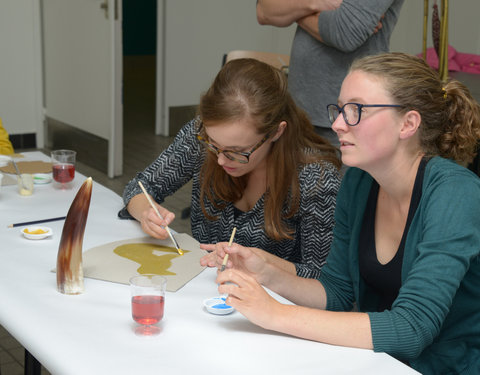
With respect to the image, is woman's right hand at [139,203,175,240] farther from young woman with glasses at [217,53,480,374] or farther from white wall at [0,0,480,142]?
white wall at [0,0,480,142]

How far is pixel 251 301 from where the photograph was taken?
1.32m

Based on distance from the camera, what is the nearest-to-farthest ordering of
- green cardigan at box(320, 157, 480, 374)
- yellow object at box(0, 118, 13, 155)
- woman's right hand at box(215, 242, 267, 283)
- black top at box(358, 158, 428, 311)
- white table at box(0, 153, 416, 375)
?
white table at box(0, 153, 416, 375), green cardigan at box(320, 157, 480, 374), black top at box(358, 158, 428, 311), woman's right hand at box(215, 242, 267, 283), yellow object at box(0, 118, 13, 155)

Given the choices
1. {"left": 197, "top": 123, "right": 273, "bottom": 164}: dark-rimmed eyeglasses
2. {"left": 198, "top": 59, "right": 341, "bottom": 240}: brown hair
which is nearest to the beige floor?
{"left": 198, "top": 59, "right": 341, "bottom": 240}: brown hair

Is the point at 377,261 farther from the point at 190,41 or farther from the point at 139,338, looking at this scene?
the point at 190,41

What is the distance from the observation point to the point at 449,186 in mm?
1395

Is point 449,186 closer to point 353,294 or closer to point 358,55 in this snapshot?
point 353,294

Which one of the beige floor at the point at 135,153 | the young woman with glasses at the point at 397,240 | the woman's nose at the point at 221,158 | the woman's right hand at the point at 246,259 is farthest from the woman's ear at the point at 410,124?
the beige floor at the point at 135,153

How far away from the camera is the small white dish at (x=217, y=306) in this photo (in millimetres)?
1398

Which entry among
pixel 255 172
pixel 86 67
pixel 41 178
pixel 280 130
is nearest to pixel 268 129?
pixel 280 130

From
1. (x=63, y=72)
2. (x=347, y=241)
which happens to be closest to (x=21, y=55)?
(x=63, y=72)

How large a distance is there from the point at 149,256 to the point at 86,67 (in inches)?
144

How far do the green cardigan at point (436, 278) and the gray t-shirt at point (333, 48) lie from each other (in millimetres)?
1008

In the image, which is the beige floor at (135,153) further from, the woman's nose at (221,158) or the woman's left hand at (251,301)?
the woman's left hand at (251,301)

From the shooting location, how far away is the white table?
47.0 inches
